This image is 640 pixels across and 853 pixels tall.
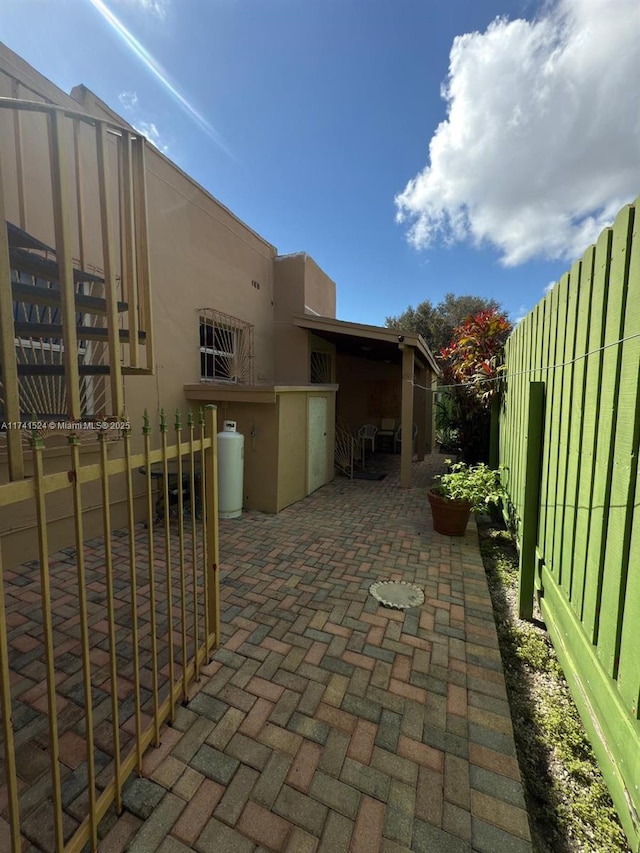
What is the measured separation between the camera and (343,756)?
1657 mm

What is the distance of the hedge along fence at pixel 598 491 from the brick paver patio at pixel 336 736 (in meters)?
0.49

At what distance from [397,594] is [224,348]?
17.7ft

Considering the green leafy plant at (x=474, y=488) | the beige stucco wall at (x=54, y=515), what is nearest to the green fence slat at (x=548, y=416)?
the green leafy plant at (x=474, y=488)

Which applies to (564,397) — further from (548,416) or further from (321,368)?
(321,368)

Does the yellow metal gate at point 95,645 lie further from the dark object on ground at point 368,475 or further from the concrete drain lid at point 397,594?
the dark object on ground at point 368,475

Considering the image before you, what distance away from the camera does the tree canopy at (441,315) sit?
72.8 ft

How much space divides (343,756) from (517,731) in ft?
3.30

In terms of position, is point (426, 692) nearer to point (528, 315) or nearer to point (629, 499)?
point (629, 499)

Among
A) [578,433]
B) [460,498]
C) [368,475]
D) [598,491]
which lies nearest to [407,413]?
[368,475]

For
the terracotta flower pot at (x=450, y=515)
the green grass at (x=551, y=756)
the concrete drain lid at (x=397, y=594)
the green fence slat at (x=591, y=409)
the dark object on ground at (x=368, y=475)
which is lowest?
the green grass at (x=551, y=756)

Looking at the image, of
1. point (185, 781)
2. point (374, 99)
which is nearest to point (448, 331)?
point (374, 99)

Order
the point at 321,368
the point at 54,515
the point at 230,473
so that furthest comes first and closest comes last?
1. the point at 321,368
2. the point at 230,473
3. the point at 54,515

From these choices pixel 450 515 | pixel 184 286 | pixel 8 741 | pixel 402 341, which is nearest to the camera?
pixel 8 741

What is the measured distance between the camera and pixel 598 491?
1568 mm
